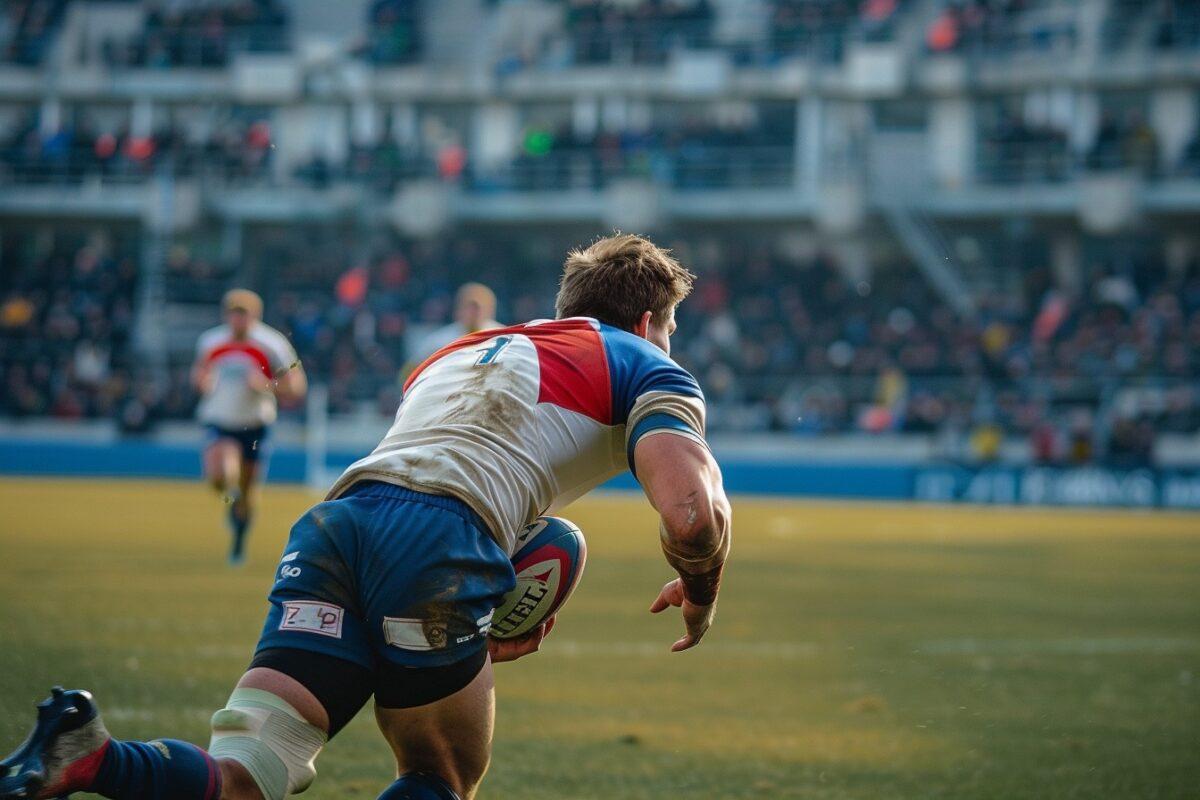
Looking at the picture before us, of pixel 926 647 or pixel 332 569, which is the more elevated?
pixel 332 569

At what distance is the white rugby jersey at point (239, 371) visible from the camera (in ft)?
46.2

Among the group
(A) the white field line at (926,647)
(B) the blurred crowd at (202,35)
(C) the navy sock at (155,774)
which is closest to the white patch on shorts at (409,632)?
(C) the navy sock at (155,774)

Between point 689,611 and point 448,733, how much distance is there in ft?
2.20

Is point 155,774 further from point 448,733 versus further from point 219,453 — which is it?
point 219,453

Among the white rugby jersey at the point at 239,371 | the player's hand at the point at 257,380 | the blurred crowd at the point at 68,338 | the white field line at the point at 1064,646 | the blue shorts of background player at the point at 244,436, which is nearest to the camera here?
the white field line at the point at 1064,646

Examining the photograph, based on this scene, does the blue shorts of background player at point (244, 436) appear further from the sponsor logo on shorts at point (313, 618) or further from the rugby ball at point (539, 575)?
the sponsor logo on shorts at point (313, 618)

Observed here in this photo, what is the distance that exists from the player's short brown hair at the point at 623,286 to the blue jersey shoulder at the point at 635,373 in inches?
6.7

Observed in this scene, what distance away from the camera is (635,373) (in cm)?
377

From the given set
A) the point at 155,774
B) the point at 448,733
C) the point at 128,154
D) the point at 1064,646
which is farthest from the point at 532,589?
the point at 128,154

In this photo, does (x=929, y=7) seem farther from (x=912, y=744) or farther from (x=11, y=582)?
(x=912, y=744)

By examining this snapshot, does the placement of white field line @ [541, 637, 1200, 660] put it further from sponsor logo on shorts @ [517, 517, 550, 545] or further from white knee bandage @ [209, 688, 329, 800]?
white knee bandage @ [209, 688, 329, 800]

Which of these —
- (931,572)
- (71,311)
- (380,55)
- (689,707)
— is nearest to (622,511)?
(931,572)

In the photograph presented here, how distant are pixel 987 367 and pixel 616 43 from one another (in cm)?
1821

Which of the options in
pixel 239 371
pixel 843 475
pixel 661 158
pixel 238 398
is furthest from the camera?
pixel 661 158
